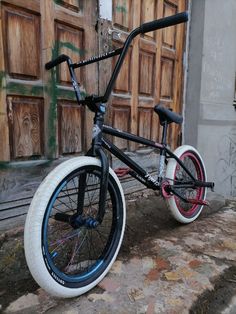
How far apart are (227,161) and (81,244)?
3.11 m

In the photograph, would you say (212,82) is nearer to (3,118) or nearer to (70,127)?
(70,127)

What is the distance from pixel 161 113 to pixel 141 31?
2.42ft

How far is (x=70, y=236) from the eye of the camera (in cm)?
150

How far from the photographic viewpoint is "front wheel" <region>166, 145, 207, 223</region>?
2.20m

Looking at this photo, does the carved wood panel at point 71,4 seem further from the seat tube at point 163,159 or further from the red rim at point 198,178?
the red rim at point 198,178

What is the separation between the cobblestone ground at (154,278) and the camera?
4.42 ft

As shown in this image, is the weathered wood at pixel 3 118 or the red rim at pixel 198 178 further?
the red rim at pixel 198 178

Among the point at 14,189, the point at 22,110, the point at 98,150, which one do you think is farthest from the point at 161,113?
the point at 14,189

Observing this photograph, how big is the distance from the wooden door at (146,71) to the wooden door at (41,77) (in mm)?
416

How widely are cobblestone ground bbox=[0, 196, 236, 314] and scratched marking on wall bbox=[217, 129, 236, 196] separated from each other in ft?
6.26

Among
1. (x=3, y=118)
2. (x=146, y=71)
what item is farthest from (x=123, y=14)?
(x=3, y=118)

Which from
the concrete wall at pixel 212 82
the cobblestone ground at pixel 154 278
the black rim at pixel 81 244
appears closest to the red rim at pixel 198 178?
the cobblestone ground at pixel 154 278

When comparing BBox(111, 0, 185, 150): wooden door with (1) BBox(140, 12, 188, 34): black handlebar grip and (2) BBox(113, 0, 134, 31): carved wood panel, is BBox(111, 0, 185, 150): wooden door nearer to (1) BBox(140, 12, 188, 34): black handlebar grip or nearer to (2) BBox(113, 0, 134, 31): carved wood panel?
(2) BBox(113, 0, 134, 31): carved wood panel

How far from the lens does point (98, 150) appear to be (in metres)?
1.53
